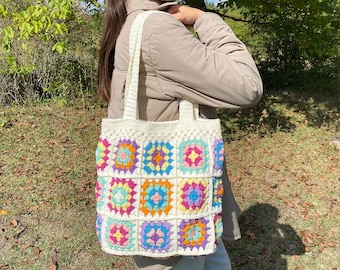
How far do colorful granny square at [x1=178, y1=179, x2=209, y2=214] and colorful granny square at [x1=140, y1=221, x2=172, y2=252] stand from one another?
0.31 ft

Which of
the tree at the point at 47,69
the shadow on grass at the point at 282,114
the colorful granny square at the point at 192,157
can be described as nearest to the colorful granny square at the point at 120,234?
the colorful granny square at the point at 192,157

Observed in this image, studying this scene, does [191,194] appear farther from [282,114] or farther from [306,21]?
[282,114]

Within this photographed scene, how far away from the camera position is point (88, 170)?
459cm

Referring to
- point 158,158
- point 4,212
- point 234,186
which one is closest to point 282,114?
point 234,186

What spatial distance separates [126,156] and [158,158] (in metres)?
0.12

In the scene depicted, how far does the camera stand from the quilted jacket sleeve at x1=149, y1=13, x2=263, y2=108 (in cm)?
131

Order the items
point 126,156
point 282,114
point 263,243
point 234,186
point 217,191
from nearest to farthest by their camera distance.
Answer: point 126,156
point 217,191
point 263,243
point 234,186
point 282,114

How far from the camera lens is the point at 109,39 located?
1.56 meters

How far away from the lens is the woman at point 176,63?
4.34 feet

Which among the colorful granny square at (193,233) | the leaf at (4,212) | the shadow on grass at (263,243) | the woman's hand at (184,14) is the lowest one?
the leaf at (4,212)

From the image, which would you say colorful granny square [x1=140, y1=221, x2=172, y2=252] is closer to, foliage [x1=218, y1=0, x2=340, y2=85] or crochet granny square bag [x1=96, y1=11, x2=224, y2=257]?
crochet granny square bag [x1=96, y1=11, x2=224, y2=257]

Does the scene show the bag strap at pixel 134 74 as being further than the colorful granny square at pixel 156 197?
No

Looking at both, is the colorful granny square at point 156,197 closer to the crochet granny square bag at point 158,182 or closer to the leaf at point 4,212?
the crochet granny square bag at point 158,182

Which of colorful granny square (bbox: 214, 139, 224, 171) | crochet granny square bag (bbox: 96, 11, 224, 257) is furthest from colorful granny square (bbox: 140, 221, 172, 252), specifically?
colorful granny square (bbox: 214, 139, 224, 171)
